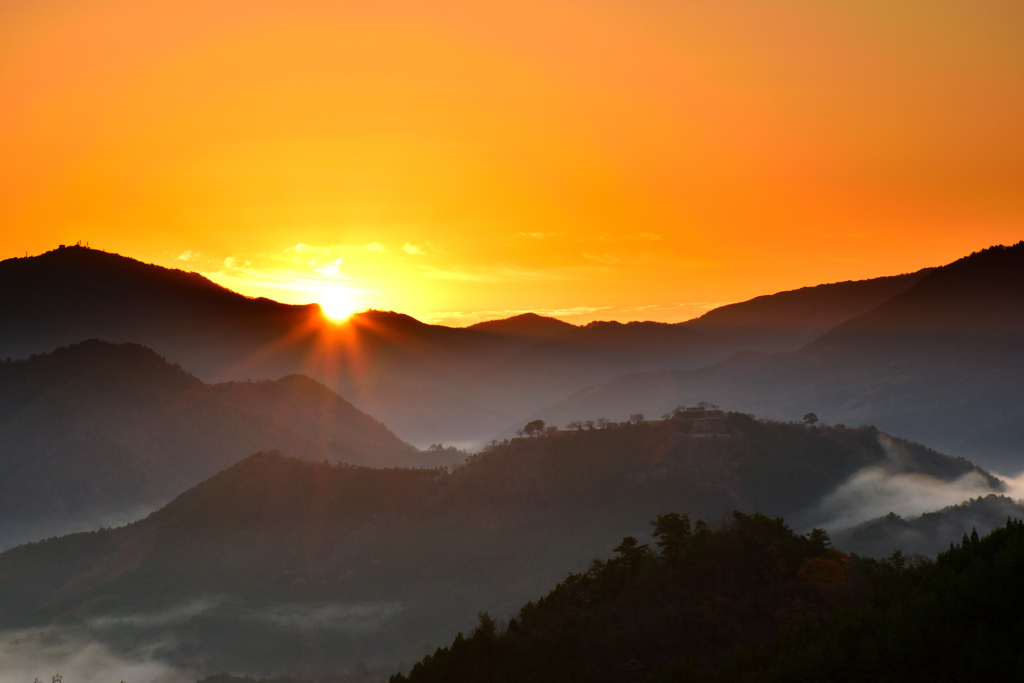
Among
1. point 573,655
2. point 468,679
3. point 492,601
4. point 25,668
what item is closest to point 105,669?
point 25,668

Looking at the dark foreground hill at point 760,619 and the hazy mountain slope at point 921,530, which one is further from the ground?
the dark foreground hill at point 760,619

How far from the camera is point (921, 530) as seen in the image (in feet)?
603

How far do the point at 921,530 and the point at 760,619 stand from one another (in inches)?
4321

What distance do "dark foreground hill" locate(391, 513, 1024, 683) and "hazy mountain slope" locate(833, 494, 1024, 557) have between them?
75725mm

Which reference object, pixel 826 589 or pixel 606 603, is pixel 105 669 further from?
pixel 826 589

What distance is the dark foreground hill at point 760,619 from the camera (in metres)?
68.2

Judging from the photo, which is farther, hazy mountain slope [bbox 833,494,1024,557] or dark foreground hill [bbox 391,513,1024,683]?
hazy mountain slope [bbox 833,494,1024,557]

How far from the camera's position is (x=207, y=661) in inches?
7717

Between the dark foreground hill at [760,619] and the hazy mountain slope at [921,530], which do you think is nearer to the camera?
the dark foreground hill at [760,619]

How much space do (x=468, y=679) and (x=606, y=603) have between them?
1710cm

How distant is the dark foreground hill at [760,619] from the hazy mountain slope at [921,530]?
7573cm

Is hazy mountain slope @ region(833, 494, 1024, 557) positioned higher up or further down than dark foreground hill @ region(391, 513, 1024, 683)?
further down

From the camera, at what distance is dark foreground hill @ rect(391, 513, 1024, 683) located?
6825 cm

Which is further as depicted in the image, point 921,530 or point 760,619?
point 921,530
